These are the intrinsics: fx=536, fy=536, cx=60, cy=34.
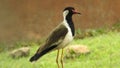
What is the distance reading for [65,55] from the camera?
10453mm

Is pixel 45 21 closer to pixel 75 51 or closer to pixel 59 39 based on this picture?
pixel 75 51

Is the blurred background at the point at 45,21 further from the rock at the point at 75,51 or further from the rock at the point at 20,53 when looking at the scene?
the rock at the point at 75,51

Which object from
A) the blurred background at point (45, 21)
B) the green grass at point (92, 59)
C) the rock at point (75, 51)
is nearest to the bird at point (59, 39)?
the green grass at point (92, 59)

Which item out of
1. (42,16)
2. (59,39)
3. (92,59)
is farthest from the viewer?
(42,16)

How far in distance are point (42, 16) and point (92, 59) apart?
3.11 metres

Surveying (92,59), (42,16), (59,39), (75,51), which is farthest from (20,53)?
(59,39)

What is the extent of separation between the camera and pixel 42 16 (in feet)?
42.5

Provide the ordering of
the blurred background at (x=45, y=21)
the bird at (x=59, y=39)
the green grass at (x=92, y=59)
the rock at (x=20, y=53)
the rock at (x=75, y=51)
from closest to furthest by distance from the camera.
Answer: the bird at (x=59, y=39)
the green grass at (x=92, y=59)
the rock at (x=75, y=51)
the rock at (x=20, y=53)
the blurred background at (x=45, y=21)

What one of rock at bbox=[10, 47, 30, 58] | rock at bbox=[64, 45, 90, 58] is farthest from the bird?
rock at bbox=[10, 47, 30, 58]

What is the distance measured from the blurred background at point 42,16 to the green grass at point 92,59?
42.1 inches

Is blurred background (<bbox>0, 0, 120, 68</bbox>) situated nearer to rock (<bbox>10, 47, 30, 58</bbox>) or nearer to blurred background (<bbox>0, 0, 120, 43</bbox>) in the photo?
blurred background (<bbox>0, 0, 120, 43</bbox>)

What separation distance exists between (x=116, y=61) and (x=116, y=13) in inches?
146

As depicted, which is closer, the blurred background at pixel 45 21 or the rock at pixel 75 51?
the rock at pixel 75 51

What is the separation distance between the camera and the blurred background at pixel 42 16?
12.7 meters
